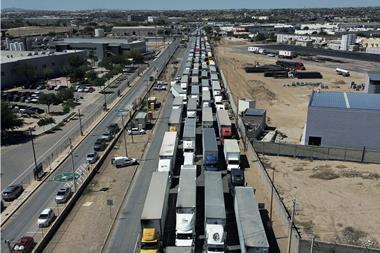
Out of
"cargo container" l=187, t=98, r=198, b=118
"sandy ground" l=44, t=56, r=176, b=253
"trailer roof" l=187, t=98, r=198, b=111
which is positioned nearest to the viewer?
"sandy ground" l=44, t=56, r=176, b=253

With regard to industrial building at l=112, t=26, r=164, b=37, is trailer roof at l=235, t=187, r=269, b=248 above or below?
below

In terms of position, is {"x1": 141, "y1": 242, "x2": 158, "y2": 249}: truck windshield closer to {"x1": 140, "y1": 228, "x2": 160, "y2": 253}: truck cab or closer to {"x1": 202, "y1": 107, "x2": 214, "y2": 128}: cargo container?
{"x1": 140, "y1": 228, "x2": 160, "y2": 253}: truck cab

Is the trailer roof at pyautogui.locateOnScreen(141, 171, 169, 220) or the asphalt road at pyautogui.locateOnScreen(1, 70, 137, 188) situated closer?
the trailer roof at pyautogui.locateOnScreen(141, 171, 169, 220)

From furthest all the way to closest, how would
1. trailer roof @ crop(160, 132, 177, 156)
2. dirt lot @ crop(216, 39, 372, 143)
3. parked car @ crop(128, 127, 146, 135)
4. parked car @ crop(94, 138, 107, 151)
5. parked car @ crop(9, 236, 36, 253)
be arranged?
dirt lot @ crop(216, 39, 372, 143), parked car @ crop(128, 127, 146, 135), parked car @ crop(94, 138, 107, 151), trailer roof @ crop(160, 132, 177, 156), parked car @ crop(9, 236, 36, 253)

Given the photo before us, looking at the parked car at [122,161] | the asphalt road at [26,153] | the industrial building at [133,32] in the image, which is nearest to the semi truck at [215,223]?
the parked car at [122,161]

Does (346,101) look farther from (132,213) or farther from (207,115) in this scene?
(132,213)

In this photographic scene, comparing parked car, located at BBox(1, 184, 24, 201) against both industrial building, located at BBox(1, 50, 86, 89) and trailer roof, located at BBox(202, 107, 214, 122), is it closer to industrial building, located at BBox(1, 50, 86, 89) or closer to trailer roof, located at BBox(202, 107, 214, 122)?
trailer roof, located at BBox(202, 107, 214, 122)

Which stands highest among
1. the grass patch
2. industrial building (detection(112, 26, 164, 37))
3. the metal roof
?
industrial building (detection(112, 26, 164, 37))

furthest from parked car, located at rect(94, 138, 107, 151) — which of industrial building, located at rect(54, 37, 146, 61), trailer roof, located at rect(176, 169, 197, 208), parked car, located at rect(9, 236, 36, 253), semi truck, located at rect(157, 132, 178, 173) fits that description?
industrial building, located at rect(54, 37, 146, 61)
